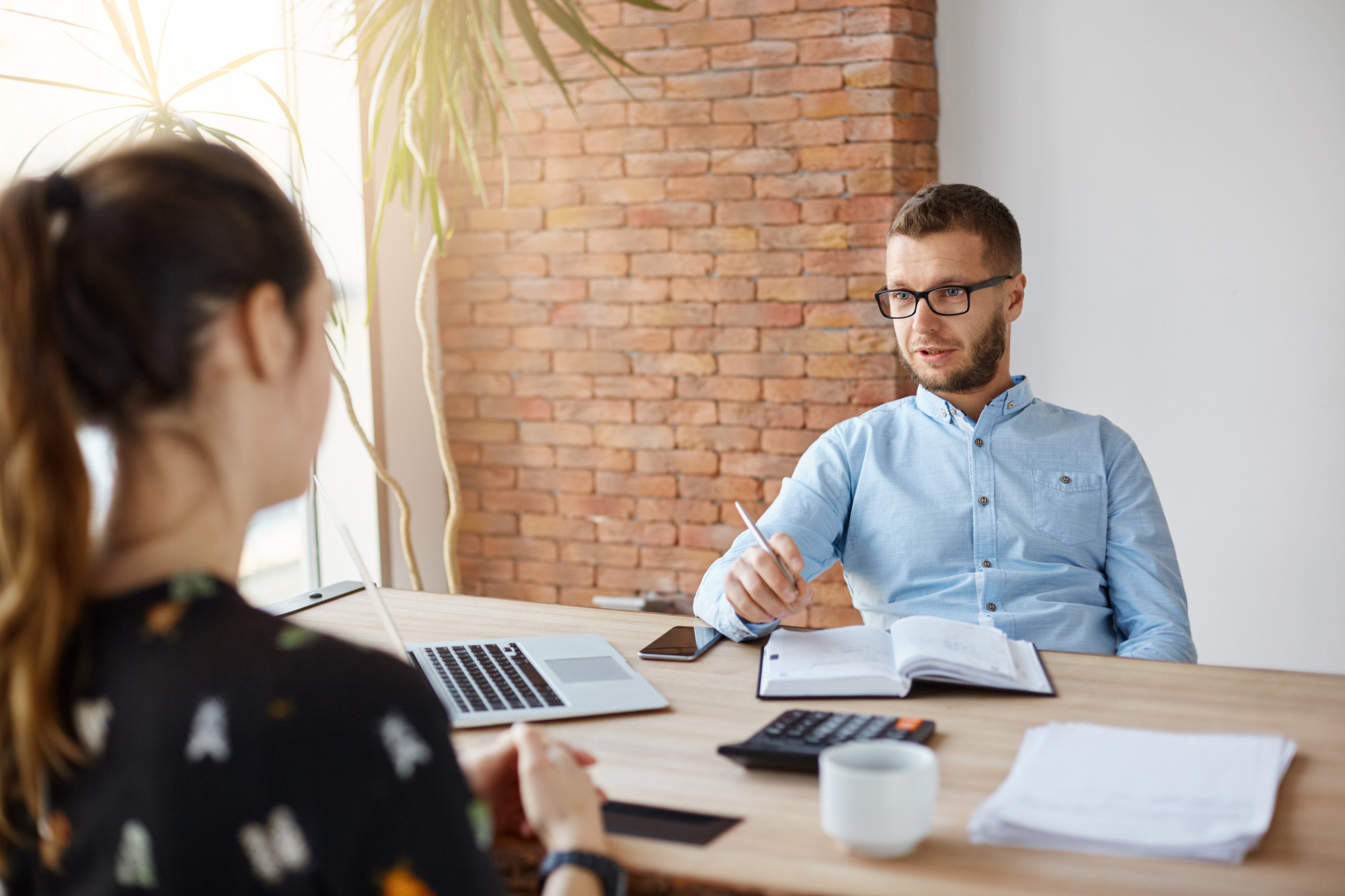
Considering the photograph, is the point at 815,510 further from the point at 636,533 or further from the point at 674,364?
the point at 636,533

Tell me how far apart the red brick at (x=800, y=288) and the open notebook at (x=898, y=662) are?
170 centimetres

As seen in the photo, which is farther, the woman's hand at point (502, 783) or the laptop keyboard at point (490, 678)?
the laptop keyboard at point (490, 678)

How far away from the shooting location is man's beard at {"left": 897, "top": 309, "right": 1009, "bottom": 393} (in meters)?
2.00

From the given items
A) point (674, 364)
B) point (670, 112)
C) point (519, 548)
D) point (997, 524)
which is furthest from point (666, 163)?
point (997, 524)

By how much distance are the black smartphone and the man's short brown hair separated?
0.89 metres

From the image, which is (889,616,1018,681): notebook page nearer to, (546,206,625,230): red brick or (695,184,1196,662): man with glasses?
(695,184,1196,662): man with glasses

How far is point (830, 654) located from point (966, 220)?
97 cm

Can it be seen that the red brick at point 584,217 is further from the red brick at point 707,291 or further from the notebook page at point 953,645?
the notebook page at point 953,645

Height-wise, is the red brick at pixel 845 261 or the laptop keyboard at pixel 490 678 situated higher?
the red brick at pixel 845 261

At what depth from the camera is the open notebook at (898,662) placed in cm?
132

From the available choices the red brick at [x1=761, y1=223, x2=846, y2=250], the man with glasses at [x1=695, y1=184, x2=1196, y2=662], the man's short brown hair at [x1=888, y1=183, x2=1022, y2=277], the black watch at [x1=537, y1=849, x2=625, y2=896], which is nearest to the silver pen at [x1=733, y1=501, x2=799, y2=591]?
the man with glasses at [x1=695, y1=184, x2=1196, y2=662]

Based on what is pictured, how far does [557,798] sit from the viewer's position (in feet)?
3.11

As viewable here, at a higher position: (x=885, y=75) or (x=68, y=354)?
(x=885, y=75)

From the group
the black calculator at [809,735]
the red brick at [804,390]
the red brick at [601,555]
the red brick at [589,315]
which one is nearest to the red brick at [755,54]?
the red brick at [589,315]
